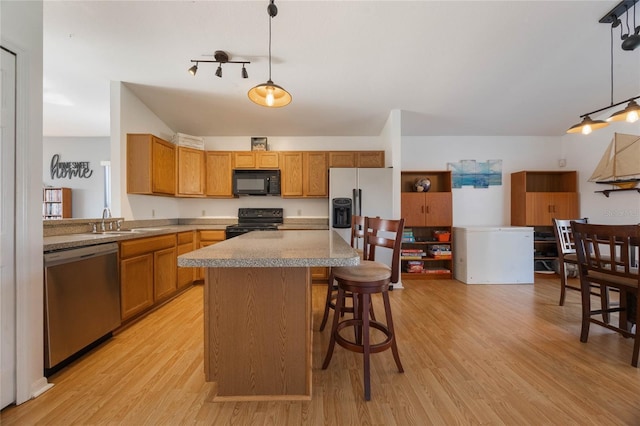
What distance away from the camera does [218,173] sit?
160 inches

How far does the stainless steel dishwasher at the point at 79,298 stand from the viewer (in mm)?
1587

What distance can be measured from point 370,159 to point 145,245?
10.9 ft

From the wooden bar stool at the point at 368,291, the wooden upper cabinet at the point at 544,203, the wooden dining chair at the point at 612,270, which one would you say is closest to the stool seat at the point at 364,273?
the wooden bar stool at the point at 368,291

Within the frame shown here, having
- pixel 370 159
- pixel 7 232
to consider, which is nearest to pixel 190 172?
pixel 7 232

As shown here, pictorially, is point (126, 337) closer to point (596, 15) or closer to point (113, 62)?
point (113, 62)

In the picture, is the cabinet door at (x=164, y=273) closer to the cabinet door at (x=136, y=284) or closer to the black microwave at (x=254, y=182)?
the cabinet door at (x=136, y=284)

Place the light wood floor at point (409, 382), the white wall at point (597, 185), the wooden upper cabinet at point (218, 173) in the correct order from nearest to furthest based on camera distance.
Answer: the light wood floor at point (409, 382) → the white wall at point (597, 185) → the wooden upper cabinet at point (218, 173)

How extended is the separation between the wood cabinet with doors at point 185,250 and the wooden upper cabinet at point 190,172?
2.38 ft

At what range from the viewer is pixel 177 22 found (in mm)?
2268

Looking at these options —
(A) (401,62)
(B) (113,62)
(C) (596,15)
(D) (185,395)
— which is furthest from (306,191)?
(C) (596,15)

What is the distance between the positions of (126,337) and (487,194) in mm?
5325

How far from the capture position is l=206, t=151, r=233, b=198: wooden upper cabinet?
4.06 metres

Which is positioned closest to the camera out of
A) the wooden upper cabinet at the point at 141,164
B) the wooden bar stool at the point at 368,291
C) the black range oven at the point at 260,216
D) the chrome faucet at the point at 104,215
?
the wooden bar stool at the point at 368,291

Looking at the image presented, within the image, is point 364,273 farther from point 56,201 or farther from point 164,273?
point 56,201
